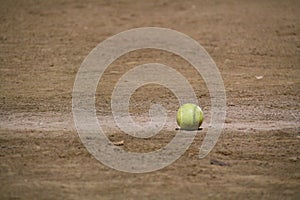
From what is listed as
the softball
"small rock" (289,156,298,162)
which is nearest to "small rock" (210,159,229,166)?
"small rock" (289,156,298,162)

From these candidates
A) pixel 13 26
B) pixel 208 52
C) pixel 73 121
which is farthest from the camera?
pixel 13 26

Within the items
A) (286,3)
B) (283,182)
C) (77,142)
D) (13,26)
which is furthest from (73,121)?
(286,3)

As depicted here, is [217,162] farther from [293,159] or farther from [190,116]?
[190,116]

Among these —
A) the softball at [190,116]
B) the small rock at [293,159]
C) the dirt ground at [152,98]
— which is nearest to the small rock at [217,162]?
the dirt ground at [152,98]

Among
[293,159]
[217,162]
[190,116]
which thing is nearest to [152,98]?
[190,116]

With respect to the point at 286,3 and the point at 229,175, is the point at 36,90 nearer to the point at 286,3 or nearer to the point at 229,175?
the point at 229,175

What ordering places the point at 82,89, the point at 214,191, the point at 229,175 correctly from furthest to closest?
1. the point at 82,89
2. the point at 229,175
3. the point at 214,191

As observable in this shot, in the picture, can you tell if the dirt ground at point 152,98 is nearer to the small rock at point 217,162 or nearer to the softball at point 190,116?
the small rock at point 217,162

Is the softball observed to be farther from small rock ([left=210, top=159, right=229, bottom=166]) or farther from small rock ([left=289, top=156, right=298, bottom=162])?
small rock ([left=289, top=156, right=298, bottom=162])
